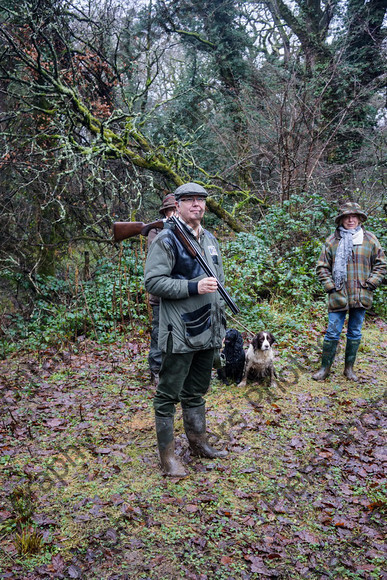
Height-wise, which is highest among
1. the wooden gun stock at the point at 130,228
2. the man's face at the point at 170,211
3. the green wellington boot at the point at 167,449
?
the man's face at the point at 170,211

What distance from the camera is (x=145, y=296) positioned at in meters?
8.55

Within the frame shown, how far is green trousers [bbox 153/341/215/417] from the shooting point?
3.61 metres

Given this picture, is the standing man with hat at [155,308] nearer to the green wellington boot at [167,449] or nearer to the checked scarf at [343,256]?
the green wellington boot at [167,449]

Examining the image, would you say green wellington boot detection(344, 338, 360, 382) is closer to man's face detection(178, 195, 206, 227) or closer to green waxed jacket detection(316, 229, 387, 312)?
green waxed jacket detection(316, 229, 387, 312)

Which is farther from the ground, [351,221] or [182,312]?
[351,221]

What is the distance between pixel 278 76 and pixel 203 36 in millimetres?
4171

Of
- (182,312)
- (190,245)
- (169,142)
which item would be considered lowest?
(182,312)

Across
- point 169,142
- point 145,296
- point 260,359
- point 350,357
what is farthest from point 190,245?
point 169,142

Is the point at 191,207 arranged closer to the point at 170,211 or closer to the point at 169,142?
the point at 170,211

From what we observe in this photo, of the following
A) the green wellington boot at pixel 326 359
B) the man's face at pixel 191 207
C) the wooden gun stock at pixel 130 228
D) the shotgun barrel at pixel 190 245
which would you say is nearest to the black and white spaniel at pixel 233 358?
the green wellington boot at pixel 326 359

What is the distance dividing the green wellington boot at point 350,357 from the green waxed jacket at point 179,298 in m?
3.07

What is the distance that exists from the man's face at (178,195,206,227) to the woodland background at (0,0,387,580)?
2338 millimetres

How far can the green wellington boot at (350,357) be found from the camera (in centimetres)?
605

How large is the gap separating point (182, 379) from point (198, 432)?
732 millimetres
